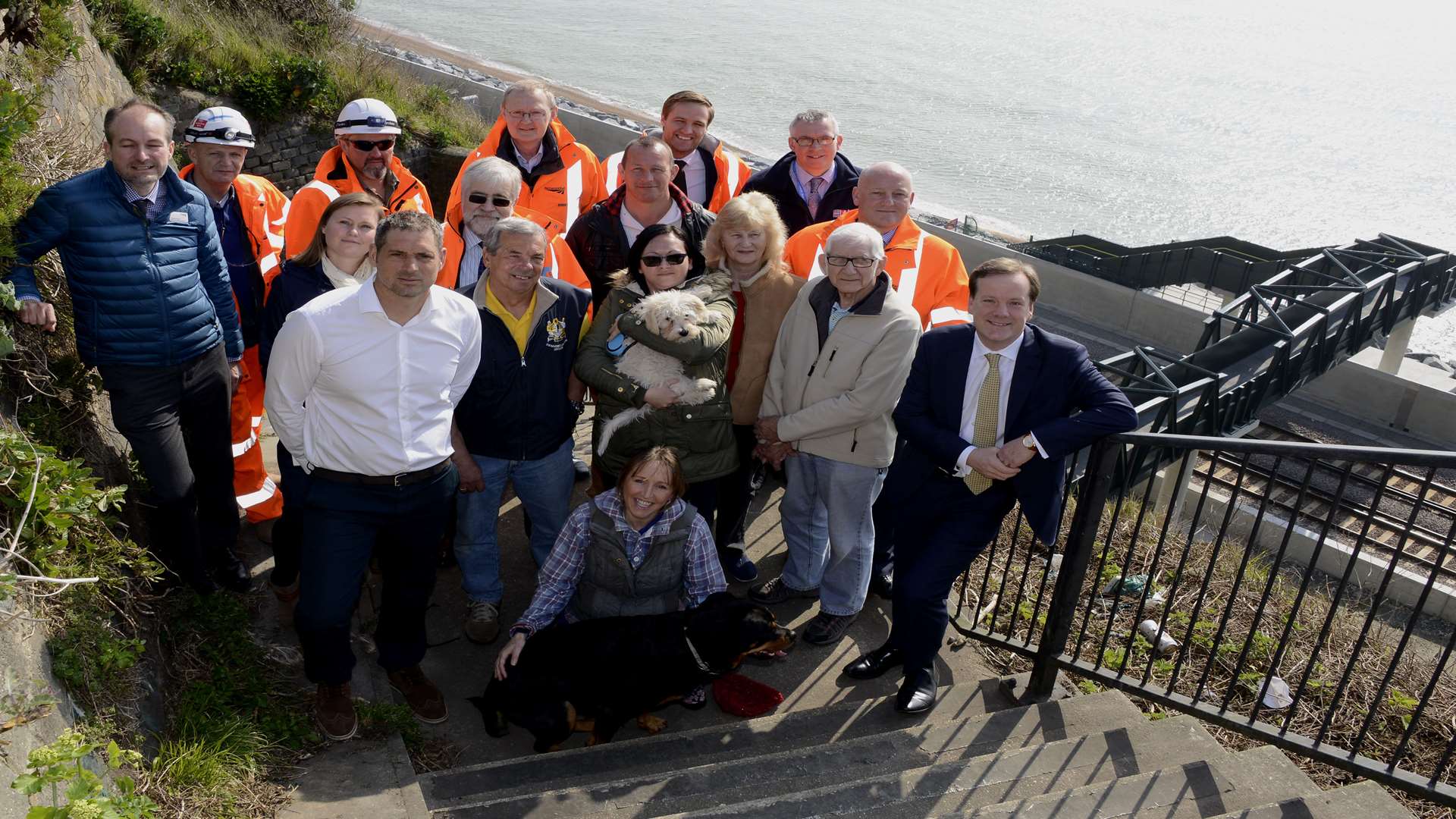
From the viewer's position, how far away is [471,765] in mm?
3678

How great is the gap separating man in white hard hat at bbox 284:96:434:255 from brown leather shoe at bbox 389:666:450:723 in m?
1.82

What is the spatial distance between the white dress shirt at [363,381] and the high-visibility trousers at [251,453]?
1.32 metres

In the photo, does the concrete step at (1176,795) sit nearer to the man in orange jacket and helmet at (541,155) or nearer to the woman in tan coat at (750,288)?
the woman in tan coat at (750,288)

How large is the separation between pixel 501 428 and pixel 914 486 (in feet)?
5.14

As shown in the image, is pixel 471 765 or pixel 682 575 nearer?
pixel 471 765

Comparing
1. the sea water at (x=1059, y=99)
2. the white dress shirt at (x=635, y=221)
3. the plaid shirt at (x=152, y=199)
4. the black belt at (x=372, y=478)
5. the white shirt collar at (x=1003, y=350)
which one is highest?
the plaid shirt at (x=152, y=199)

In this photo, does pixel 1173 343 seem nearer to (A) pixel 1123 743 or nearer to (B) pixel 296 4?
(B) pixel 296 4

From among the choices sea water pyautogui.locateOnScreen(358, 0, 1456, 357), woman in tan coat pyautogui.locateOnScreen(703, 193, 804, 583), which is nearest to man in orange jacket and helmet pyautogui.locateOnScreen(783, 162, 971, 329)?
woman in tan coat pyautogui.locateOnScreen(703, 193, 804, 583)

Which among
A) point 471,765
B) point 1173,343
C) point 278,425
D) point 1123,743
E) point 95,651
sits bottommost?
point 1173,343

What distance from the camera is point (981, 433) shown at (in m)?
3.84

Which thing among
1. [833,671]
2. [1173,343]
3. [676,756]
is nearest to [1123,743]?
[833,671]

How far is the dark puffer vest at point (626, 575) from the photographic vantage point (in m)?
3.83

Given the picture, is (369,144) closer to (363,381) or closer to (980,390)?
(363,381)

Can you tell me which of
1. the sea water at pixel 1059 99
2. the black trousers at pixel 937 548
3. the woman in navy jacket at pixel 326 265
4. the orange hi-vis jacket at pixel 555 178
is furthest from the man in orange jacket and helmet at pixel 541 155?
the sea water at pixel 1059 99
